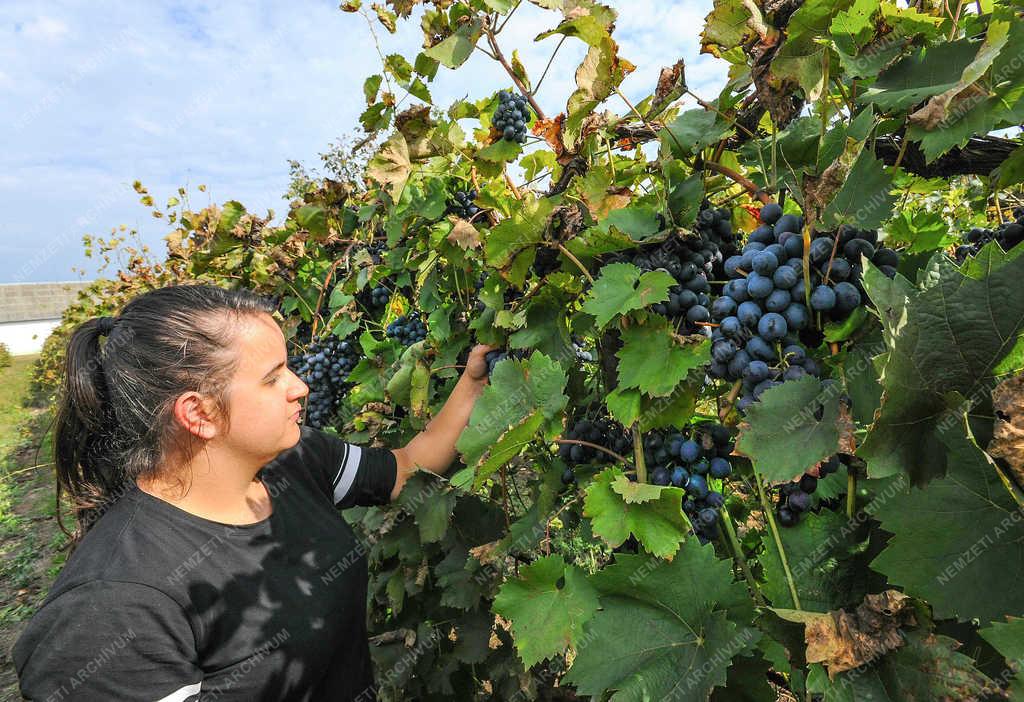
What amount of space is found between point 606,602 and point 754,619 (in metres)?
0.28

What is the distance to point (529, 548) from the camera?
1570 mm

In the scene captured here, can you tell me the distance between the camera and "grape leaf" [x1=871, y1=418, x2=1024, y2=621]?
85cm

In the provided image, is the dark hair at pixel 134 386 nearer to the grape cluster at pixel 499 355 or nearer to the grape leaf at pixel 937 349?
the grape cluster at pixel 499 355

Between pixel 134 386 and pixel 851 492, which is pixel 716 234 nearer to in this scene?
pixel 851 492

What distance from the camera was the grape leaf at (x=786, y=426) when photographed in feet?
3.05

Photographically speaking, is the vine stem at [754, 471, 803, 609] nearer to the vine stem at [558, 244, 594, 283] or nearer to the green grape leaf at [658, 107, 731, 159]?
the vine stem at [558, 244, 594, 283]

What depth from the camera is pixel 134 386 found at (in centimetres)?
167

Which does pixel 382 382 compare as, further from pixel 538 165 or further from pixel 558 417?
pixel 558 417

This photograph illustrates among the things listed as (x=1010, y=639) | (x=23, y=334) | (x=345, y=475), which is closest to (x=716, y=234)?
(x=1010, y=639)

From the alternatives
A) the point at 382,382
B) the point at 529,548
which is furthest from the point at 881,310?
the point at 382,382

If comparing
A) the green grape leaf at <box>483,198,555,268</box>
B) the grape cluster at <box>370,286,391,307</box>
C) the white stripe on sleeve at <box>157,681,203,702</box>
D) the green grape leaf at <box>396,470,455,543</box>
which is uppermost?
the green grape leaf at <box>483,198,555,268</box>

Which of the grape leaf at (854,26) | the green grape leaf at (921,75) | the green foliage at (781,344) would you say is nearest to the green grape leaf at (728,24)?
the green foliage at (781,344)

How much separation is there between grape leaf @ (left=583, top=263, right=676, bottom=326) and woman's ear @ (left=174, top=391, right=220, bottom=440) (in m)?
1.17

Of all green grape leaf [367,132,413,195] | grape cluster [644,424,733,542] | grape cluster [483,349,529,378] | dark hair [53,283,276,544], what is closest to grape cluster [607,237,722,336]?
grape cluster [644,424,733,542]
